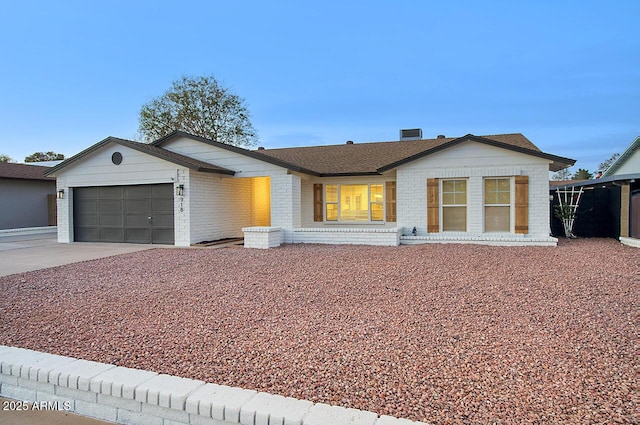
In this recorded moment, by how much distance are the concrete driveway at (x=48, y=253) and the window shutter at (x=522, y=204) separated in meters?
10.9

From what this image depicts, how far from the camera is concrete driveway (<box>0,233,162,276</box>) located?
30.5 ft

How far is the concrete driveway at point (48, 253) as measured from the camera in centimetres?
930

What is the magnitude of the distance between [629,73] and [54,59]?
37752mm

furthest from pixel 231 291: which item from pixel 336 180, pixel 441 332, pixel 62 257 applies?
pixel 336 180

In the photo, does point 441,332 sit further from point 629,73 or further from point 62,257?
point 629,73

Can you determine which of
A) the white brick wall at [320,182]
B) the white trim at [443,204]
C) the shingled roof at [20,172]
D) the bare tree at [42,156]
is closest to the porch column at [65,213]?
the shingled roof at [20,172]

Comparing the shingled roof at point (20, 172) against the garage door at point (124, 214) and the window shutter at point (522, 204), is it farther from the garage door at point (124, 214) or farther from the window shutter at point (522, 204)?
the window shutter at point (522, 204)

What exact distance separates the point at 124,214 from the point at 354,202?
27.2ft

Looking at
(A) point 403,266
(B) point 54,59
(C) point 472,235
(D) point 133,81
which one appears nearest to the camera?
(A) point 403,266

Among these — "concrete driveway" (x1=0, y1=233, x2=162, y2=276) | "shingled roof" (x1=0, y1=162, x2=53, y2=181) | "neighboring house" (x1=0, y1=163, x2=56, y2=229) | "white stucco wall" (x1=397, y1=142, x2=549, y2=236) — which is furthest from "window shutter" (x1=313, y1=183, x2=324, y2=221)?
"shingled roof" (x1=0, y1=162, x2=53, y2=181)

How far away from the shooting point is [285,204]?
13.3 meters

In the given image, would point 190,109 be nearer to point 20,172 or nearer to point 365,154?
point 20,172

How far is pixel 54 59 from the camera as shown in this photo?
736 inches

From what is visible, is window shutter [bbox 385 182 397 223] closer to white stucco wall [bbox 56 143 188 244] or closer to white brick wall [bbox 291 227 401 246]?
white brick wall [bbox 291 227 401 246]
